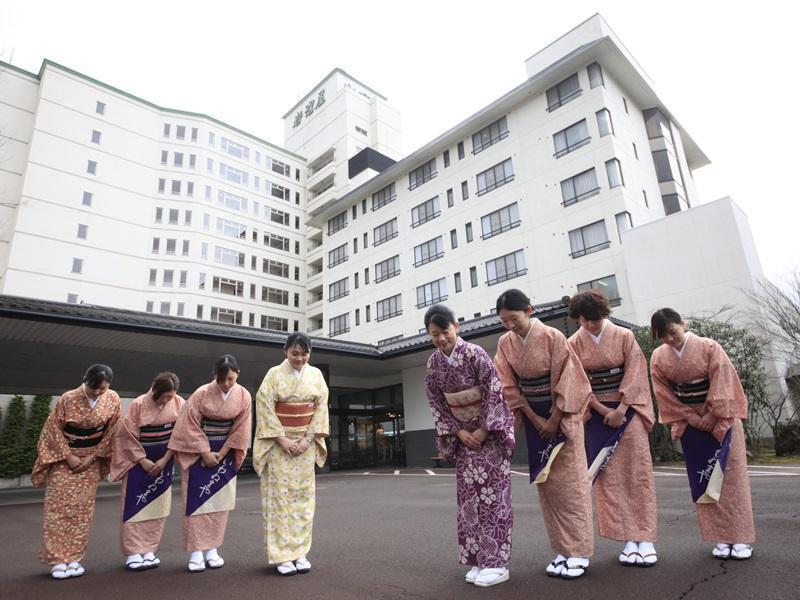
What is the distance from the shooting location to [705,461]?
3.42 m

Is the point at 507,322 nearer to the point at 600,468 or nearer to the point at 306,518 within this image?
the point at 600,468

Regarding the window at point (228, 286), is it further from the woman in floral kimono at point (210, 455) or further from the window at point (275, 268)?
the woman in floral kimono at point (210, 455)

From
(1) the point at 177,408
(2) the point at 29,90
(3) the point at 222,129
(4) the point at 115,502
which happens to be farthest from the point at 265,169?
(1) the point at 177,408

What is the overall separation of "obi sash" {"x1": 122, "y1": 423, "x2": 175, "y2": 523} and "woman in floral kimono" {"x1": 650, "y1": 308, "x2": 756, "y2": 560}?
4.16 metres

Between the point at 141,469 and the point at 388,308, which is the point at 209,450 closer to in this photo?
the point at 141,469

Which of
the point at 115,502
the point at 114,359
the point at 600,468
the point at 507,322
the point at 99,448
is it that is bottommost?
the point at 115,502

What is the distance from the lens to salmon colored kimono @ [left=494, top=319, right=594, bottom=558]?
3.03m

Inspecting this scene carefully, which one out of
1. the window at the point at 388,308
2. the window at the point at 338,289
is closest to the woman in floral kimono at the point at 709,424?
the window at the point at 388,308

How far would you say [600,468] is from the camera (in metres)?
3.38

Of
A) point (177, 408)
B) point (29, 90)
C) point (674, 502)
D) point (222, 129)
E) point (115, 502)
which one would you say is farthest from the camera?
point (222, 129)

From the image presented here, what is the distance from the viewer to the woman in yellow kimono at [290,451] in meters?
3.58

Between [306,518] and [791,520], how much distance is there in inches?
163

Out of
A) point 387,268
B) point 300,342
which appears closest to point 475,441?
point 300,342

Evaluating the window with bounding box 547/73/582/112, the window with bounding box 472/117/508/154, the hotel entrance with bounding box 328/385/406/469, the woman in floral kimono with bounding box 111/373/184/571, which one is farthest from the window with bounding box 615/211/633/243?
the woman in floral kimono with bounding box 111/373/184/571
